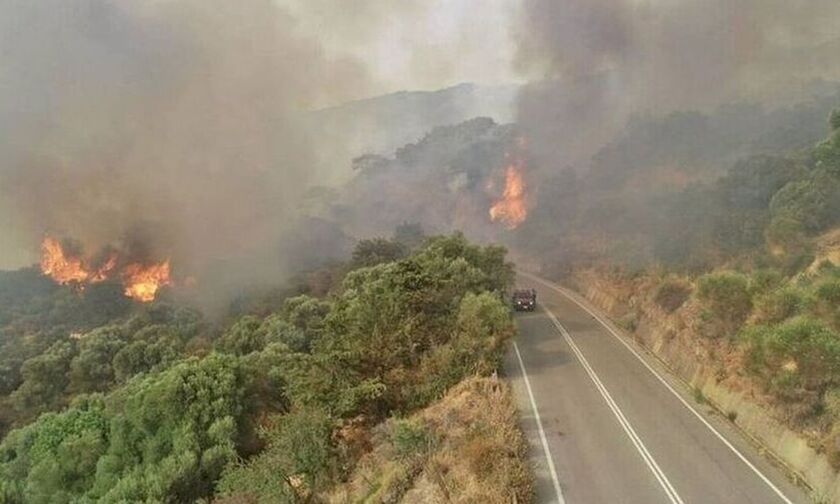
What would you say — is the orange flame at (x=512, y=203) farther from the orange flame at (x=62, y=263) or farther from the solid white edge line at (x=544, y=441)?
the solid white edge line at (x=544, y=441)

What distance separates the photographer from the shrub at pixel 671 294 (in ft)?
124

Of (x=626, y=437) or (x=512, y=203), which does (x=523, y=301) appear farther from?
(x=512, y=203)

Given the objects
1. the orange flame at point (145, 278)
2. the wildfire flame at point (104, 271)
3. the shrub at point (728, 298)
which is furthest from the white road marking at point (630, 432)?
the wildfire flame at point (104, 271)

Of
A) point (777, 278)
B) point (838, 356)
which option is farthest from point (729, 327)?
point (838, 356)

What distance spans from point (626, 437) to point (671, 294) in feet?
58.9

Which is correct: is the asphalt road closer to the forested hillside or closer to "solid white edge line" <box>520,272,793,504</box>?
"solid white edge line" <box>520,272,793,504</box>

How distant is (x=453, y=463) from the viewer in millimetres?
18688

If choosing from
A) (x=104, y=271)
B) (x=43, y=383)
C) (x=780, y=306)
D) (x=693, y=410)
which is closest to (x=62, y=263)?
(x=104, y=271)

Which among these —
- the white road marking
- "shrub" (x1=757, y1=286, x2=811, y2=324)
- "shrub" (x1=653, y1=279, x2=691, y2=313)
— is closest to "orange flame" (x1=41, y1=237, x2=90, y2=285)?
the white road marking

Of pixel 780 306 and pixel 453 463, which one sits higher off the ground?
pixel 780 306

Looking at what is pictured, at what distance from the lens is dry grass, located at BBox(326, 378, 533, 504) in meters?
17.1

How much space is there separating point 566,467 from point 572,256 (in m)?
53.4

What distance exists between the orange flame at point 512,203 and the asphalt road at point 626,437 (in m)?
64.3

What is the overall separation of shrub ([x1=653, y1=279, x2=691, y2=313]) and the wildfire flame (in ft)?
232
